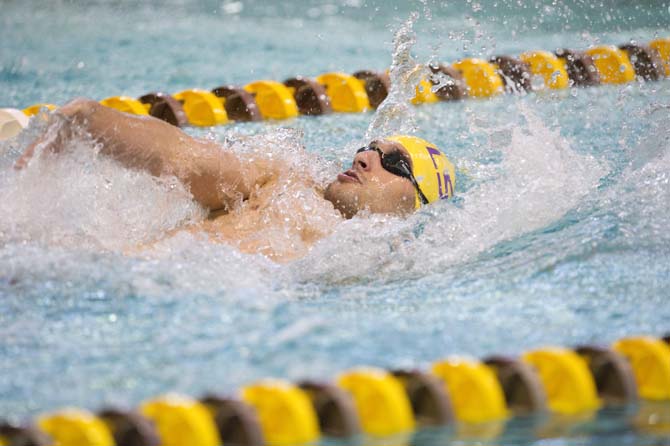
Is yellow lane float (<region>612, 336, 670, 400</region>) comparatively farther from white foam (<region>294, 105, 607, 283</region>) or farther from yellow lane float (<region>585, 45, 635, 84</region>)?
yellow lane float (<region>585, 45, 635, 84</region>)

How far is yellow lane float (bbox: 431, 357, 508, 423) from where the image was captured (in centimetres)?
201

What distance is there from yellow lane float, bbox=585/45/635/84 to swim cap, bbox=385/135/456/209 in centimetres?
236

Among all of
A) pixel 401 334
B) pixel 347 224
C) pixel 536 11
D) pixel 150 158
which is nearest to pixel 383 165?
pixel 347 224

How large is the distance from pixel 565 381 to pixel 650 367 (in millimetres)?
217

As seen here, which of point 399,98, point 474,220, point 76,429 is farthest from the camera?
point 399,98

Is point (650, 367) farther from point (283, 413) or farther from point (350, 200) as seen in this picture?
point (350, 200)

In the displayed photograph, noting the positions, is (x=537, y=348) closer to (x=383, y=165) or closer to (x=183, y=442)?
(x=183, y=442)

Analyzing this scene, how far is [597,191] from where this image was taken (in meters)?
3.50

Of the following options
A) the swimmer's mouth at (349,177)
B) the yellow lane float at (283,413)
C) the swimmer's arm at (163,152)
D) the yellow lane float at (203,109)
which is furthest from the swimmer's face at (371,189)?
the yellow lane float at (203,109)

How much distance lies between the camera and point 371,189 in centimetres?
310

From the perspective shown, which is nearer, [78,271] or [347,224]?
[78,271]

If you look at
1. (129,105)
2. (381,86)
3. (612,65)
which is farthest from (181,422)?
(612,65)

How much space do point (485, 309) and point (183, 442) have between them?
979 millimetres

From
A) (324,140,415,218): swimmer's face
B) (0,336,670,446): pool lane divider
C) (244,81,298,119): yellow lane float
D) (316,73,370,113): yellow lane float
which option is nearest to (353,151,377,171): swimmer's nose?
(324,140,415,218): swimmer's face
